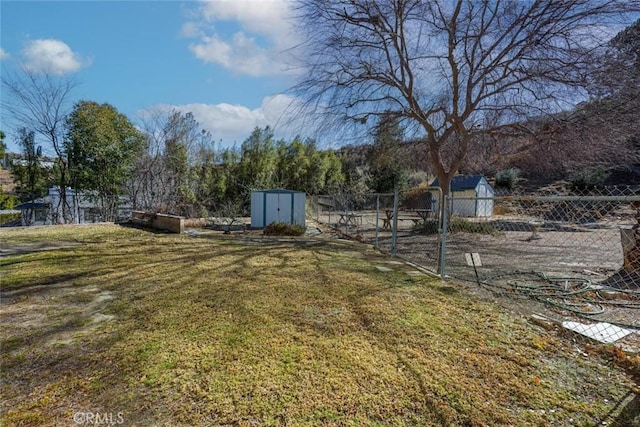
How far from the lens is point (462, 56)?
910 cm

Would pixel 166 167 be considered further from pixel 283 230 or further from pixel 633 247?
pixel 633 247

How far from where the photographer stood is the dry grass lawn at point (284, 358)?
1876 mm

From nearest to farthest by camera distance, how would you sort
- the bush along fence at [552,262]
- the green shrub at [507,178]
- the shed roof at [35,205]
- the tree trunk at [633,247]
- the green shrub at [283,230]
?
the bush along fence at [552,262] → the tree trunk at [633,247] → the green shrub at [283,230] → the shed roof at [35,205] → the green shrub at [507,178]

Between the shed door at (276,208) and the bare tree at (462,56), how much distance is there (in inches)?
177

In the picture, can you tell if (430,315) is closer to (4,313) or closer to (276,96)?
(4,313)

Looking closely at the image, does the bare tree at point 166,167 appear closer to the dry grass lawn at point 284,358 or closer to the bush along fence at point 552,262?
the bush along fence at point 552,262

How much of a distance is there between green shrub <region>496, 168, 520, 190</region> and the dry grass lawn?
2170cm

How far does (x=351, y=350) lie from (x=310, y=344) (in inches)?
13.4

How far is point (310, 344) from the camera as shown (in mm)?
2686

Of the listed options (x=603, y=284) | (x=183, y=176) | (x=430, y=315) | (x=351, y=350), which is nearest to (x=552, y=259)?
(x=603, y=284)

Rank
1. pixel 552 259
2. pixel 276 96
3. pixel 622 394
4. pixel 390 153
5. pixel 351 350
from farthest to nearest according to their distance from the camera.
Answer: pixel 390 153
pixel 276 96
pixel 552 259
pixel 351 350
pixel 622 394

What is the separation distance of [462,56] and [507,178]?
55.9ft

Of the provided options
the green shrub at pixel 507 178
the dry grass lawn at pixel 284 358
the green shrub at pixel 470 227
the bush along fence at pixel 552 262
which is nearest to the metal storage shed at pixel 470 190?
the green shrub at pixel 507 178

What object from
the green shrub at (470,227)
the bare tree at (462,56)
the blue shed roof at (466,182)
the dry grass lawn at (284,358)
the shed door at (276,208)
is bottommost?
the dry grass lawn at (284,358)
